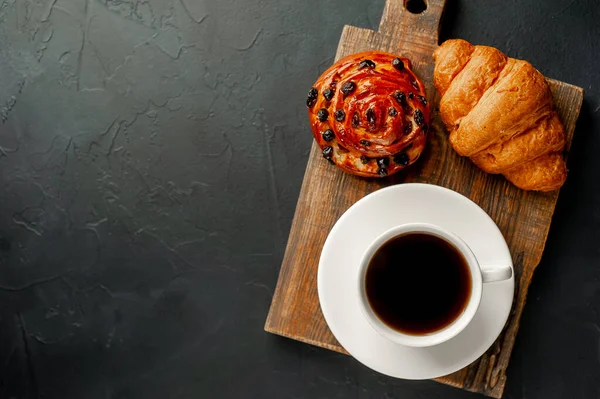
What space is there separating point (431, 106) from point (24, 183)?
50.9 inches

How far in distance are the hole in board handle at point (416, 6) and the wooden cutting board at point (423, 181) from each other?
0.21 ft

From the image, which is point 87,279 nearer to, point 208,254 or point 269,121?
point 208,254

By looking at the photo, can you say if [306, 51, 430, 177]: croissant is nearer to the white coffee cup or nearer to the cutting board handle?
the cutting board handle

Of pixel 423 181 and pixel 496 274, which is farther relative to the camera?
pixel 423 181

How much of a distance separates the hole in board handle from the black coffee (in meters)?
0.65

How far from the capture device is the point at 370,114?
4.52 feet

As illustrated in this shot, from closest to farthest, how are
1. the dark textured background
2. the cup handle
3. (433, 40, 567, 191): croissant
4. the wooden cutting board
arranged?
the cup handle < (433, 40, 567, 191): croissant < the wooden cutting board < the dark textured background

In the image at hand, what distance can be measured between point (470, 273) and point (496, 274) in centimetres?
9

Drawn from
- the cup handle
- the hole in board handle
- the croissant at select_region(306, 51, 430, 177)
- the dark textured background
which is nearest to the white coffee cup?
the cup handle

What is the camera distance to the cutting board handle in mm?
1555

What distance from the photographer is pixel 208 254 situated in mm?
1838

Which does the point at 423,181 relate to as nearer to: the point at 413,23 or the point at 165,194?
the point at 413,23

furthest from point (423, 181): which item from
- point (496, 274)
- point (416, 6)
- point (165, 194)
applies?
point (165, 194)

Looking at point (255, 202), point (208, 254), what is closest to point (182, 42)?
point (255, 202)
